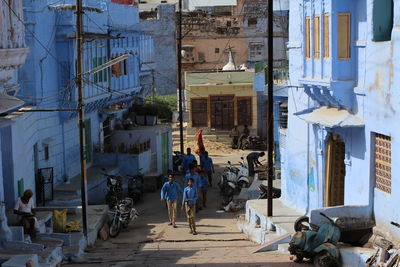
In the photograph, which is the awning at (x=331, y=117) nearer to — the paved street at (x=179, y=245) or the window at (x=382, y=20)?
the window at (x=382, y=20)

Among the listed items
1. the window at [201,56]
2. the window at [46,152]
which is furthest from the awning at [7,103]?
the window at [201,56]

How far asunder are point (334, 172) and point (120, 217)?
555 cm

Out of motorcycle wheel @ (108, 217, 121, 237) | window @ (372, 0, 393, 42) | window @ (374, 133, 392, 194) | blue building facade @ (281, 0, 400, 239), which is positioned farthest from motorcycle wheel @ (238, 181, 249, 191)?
window @ (372, 0, 393, 42)

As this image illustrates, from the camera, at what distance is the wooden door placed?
137 ft

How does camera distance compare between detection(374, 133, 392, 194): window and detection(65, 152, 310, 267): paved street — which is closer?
detection(374, 133, 392, 194): window

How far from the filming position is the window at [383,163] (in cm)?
1597

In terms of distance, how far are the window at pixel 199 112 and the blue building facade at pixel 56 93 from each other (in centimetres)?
1112

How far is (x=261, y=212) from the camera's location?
1980 cm

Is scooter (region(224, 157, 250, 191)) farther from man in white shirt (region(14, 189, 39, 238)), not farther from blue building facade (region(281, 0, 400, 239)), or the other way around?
man in white shirt (region(14, 189, 39, 238))

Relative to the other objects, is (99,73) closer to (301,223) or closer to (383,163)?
(301,223)

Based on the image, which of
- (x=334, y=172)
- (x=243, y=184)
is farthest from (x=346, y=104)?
(x=243, y=184)

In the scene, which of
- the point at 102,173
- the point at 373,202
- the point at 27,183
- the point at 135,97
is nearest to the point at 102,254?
the point at 27,183

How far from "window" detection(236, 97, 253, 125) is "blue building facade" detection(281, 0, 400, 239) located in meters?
20.4

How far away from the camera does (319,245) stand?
1527 centimetres
